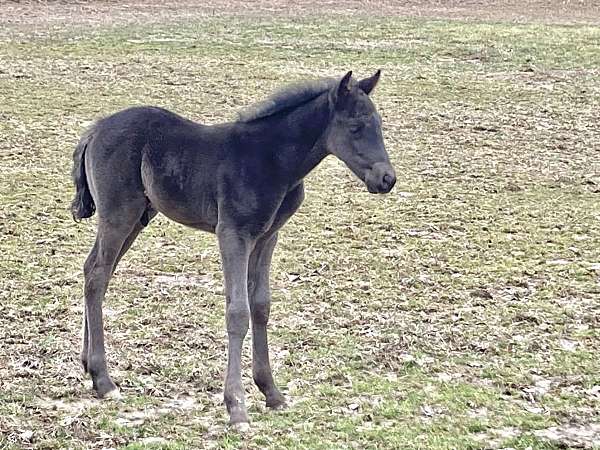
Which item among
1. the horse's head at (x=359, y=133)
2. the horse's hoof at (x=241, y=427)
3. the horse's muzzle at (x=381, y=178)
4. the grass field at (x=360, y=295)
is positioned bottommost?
the grass field at (x=360, y=295)

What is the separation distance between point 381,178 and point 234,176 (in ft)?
2.49

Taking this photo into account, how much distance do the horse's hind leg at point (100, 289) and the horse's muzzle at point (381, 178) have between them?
1.35 metres

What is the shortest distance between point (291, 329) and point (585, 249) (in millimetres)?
3017

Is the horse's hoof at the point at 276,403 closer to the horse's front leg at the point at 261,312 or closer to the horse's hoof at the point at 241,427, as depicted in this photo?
the horse's front leg at the point at 261,312

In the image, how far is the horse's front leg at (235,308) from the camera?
16.2 feet

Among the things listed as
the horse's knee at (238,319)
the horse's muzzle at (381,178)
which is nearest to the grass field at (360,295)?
the horse's knee at (238,319)

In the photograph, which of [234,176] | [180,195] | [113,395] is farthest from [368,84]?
[113,395]

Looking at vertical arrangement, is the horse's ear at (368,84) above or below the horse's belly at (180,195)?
above

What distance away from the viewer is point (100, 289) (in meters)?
5.34

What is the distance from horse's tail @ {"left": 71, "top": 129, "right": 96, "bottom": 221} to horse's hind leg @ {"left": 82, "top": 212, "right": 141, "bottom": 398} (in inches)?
10.2

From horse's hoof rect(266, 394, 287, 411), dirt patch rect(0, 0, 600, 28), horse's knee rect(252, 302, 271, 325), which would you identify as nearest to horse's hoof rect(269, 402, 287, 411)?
horse's hoof rect(266, 394, 287, 411)

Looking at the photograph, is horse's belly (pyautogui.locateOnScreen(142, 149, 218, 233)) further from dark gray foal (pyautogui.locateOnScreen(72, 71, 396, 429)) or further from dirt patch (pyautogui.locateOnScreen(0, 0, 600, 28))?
dirt patch (pyautogui.locateOnScreen(0, 0, 600, 28))

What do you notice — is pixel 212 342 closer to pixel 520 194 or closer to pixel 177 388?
pixel 177 388

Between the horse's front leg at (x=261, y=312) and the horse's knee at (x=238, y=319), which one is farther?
the horse's front leg at (x=261, y=312)
